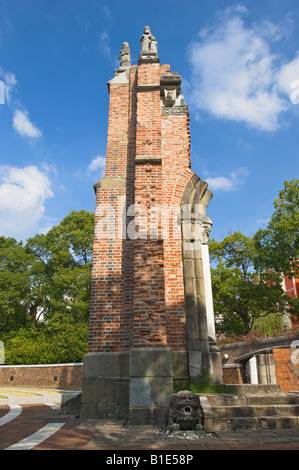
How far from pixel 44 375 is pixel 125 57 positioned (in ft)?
56.4

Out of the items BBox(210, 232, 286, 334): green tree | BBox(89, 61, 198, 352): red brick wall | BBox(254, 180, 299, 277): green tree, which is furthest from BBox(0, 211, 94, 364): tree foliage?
BBox(89, 61, 198, 352): red brick wall

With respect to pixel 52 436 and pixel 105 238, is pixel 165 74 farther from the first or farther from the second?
pixel 52 436

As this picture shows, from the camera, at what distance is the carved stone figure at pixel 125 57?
29.5 feet

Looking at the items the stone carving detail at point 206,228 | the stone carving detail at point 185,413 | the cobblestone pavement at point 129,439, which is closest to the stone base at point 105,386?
the cobblestone pavement at point 129,439

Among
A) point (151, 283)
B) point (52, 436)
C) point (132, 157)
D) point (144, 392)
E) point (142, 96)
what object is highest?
point (142, 96)

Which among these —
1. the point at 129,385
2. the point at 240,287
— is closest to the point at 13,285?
the point at 240,287

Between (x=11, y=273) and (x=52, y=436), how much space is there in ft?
77.0

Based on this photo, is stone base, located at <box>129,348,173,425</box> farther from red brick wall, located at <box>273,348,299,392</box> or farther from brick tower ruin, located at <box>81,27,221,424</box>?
red brick wall, located at <box>273,348,299,392</box>

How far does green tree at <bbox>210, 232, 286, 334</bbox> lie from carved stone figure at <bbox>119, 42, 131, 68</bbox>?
55.4ft

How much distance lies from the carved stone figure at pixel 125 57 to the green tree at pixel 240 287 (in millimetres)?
16898

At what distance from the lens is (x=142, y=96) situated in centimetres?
782

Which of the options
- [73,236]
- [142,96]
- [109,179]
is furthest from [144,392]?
[73,236]

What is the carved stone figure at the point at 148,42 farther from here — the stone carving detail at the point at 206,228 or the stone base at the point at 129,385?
the stone base at the point at 129,385

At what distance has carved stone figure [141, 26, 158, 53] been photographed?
8.55 m
